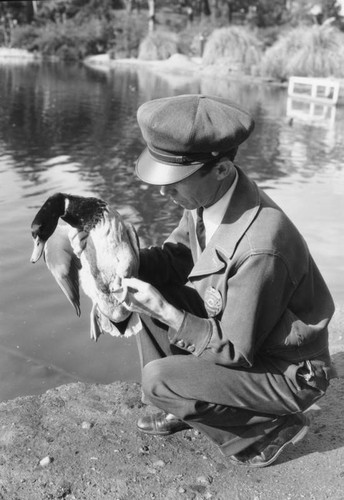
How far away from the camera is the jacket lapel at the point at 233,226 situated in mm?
2338

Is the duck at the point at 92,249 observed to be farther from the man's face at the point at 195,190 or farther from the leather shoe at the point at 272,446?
the leather shoe at the point at 272,446

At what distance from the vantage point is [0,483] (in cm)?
250

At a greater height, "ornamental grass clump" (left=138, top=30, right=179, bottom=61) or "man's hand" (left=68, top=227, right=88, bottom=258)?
"man's hand" (left=68, top=227, right=88, bottom=258)

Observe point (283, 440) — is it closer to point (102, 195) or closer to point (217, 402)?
point (217, 402)

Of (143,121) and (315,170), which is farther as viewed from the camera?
(315,170)

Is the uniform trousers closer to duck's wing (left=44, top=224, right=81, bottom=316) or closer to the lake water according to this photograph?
duck's wing (left=44, top=224, right=81, bottom=316)

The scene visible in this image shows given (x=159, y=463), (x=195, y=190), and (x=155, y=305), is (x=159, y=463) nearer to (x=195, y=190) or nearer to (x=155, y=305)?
(x=155, y=305)

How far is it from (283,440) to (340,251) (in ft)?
12.3

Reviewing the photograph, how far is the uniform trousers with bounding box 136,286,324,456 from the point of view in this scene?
95.7 inches

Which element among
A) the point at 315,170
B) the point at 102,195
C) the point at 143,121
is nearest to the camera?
the point at 143,121

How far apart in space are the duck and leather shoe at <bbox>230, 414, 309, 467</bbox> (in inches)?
30.2

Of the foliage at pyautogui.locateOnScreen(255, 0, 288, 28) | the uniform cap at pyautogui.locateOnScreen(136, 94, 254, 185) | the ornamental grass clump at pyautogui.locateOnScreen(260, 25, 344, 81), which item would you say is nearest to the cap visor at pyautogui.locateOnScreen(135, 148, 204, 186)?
the uniform cap at pyautogui.locateOnScreen(136, 94, 254, 185)

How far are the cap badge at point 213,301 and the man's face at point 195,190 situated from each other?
0.33 m

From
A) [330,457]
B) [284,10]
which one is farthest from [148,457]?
[284,10]
